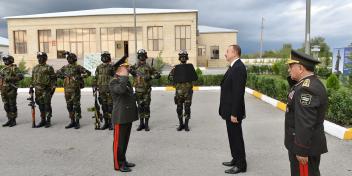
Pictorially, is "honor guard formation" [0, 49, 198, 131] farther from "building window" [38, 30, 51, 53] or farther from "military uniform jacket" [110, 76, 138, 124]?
"building window" [38, 30, 51, 53]

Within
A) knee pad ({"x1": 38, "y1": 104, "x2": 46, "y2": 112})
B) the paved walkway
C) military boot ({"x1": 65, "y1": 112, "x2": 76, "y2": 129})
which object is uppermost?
knee pad ({"x1": 38, "y1": 104, "x2": 46, "y2": 112})

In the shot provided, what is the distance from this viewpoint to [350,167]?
4441 millimetres

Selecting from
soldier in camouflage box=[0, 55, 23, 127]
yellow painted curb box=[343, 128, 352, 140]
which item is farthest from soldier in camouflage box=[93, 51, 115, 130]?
yellow painted curb box=[343, 128, 352, 140]

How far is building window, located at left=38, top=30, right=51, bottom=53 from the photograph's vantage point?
39.2 m

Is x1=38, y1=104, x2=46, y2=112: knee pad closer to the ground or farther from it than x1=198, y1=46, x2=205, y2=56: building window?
closer to the ground

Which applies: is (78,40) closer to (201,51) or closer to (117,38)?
(117,38)

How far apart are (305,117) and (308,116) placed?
0.02 metres

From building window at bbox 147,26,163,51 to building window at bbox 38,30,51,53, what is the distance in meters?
13.5

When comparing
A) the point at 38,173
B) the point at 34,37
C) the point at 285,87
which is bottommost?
the point at 38,173

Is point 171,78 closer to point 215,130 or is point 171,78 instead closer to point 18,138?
point 215,130

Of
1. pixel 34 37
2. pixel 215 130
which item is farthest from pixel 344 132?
pixel 34 37

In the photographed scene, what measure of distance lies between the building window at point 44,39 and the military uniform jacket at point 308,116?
41079 millimetres

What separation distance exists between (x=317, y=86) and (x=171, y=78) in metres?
4.85

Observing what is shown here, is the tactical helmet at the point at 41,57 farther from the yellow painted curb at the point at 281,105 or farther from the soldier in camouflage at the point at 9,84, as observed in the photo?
the yellow painted curb at the point at 281,105
